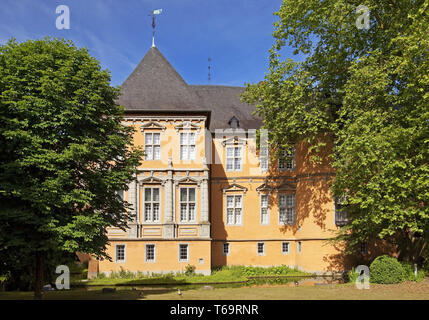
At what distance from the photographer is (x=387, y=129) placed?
18422 millimetres

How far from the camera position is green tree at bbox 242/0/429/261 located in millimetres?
17594

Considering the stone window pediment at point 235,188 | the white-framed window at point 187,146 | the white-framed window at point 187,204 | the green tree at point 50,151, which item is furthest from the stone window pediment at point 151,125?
the green tree at point 50,151

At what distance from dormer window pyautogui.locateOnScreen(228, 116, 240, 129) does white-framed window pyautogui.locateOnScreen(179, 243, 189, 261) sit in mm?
10758

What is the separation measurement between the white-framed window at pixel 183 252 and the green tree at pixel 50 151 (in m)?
10.6

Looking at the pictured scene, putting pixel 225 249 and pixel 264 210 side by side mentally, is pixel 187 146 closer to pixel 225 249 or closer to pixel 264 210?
pixel 264 210

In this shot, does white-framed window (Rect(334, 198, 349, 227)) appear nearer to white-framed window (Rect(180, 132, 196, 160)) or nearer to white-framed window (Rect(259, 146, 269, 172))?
white-framed window (Rect(259, 146, 269, 172))

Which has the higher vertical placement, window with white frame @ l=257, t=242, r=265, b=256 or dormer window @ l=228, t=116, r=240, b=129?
dormer window @ l=228, t=116, r=240, b=129

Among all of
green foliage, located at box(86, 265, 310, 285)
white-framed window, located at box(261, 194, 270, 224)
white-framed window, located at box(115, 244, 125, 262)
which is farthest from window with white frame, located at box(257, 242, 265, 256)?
white-framed window, located at box(115, 244, 125, 262)

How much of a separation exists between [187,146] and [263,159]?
22.4ft

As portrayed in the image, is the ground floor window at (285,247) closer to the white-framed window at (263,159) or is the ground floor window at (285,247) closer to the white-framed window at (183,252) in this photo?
the white-framed window at (263,159)

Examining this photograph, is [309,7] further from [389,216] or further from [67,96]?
[67,96]

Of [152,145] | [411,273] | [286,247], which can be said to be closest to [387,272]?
[411,273]
